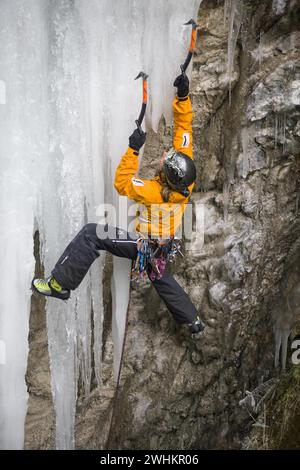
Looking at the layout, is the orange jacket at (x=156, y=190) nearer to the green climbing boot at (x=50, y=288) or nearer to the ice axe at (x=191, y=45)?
the ice axe at (x=191, y=45)

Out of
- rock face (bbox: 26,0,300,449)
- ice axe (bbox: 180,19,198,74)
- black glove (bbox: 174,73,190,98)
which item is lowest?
rock face (bbox: 26,0,300,449)

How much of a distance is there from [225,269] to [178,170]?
146 cm

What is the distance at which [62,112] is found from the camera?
4.03 m

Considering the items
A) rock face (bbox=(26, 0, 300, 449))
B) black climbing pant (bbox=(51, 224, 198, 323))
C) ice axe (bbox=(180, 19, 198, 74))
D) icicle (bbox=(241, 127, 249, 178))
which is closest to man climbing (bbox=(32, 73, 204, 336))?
black climbing pant (bbox=(51, 224, 198, 323))

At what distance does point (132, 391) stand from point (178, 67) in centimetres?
309

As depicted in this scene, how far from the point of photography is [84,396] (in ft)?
15.9

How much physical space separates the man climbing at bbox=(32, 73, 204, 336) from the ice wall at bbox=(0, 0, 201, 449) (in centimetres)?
30

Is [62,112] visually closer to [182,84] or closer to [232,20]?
[182,84]

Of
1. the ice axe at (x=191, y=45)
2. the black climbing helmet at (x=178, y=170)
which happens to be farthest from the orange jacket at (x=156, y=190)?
the ice axe at (x=191, y=45)

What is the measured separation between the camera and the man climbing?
12.2 feet

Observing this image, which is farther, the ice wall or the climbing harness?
the climbing harness

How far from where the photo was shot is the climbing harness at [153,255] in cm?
405

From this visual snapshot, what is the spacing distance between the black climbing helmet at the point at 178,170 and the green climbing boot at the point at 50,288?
1.19m

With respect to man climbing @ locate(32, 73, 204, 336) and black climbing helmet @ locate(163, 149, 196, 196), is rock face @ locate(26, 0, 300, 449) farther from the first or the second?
black climbing helmet @ locate(163, 149, 196, 196)
